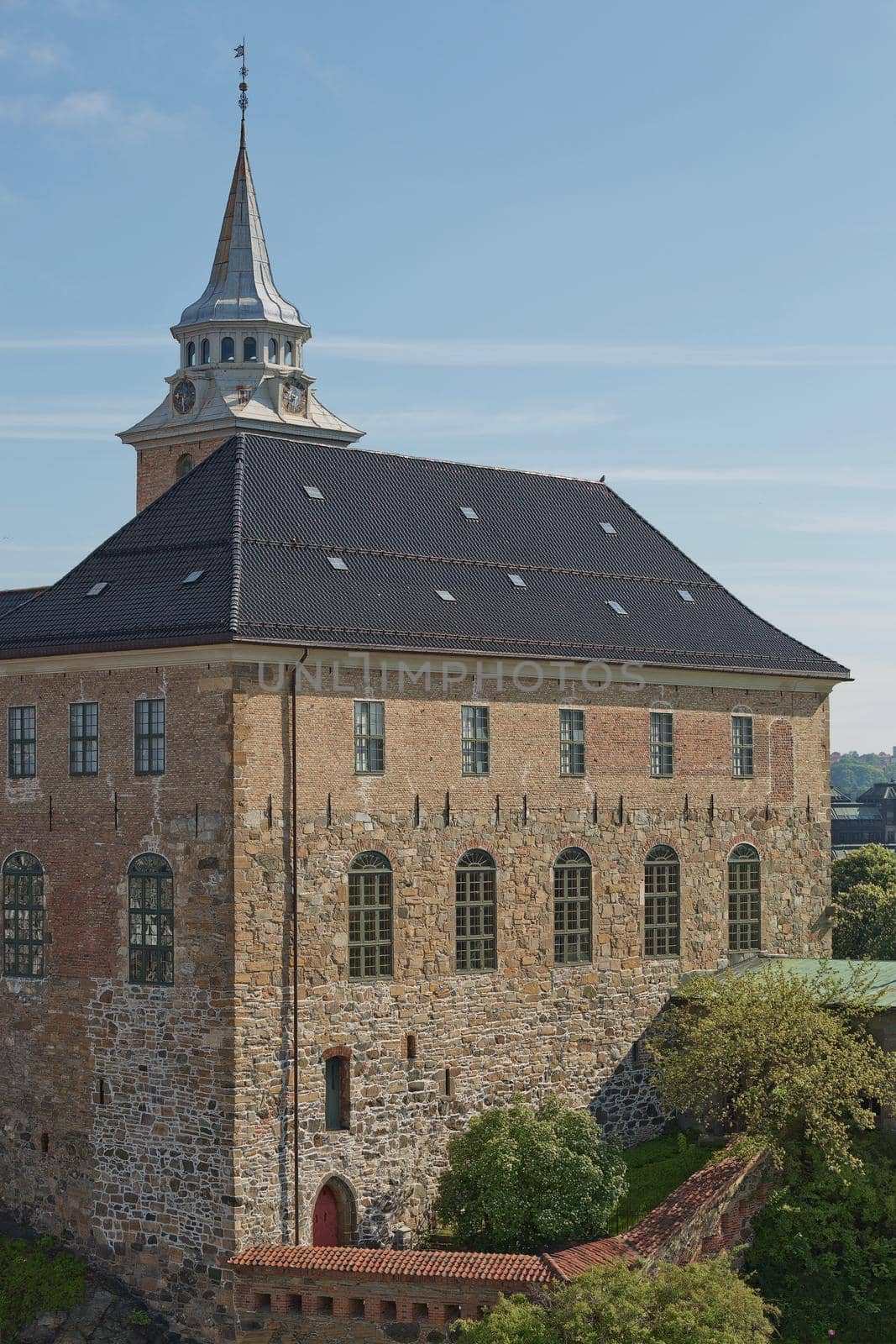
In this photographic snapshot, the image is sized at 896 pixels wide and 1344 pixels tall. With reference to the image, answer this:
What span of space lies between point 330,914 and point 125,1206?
286 inches

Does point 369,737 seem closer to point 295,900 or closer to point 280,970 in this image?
point 295,900

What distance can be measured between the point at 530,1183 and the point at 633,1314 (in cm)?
624

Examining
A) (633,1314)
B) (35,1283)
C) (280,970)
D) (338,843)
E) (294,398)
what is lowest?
(35,1283)

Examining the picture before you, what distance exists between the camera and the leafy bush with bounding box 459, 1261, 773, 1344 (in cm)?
3256

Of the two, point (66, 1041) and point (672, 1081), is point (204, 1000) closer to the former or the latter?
point (66, 1041)

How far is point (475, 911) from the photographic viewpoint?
43156 mm

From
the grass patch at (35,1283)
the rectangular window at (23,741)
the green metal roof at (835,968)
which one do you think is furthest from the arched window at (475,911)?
Answer: the grass patch at (35,1283)

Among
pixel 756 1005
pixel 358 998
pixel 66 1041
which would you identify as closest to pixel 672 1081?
pixel 756 1005

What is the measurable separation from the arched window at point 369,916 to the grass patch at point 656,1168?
707 centimetres

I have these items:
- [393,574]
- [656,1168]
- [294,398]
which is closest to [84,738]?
[393,574]

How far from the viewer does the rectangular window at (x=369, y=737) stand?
40844 millimetres

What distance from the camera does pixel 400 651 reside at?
4156cm

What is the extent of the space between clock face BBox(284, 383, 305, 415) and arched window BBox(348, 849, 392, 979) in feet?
87.0

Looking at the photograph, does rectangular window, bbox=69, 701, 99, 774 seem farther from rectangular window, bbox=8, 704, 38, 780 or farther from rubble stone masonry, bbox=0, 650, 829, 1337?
rectangular window, bbox=8, 704, 38, 780
